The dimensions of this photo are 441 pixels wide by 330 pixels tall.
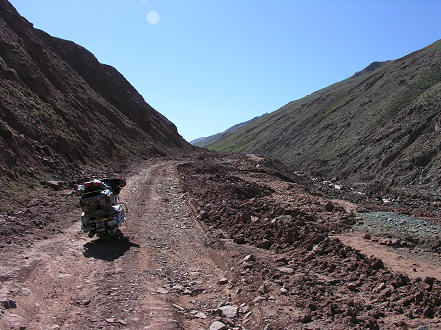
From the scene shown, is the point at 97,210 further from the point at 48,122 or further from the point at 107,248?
the point at 48,122

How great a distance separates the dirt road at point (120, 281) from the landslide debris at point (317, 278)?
0.84 metres

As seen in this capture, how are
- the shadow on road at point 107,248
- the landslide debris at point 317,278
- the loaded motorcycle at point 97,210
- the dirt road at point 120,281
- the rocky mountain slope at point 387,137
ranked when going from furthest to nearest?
Answer: 1. the rocky mountain slope at point 387,137
2. the loaded motorcycle at point 97,210
3. the shadow on road at point 107,248
4. the dirt road at point 120,281
5. the landslide debris at point 317,278

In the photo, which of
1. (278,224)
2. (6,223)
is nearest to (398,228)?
(278,224)

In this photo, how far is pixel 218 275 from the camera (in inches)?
331

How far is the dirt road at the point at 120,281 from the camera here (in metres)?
5.96

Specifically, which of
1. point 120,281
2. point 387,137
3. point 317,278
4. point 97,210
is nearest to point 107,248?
point 97,210

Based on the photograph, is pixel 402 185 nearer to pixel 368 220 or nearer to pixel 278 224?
pixel 368 220

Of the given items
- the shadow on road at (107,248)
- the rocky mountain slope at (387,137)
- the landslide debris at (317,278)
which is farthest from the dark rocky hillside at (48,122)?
the rocky mountain slope at (387,137)

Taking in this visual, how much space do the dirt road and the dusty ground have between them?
0.07ft

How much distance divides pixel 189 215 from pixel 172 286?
7.05 m

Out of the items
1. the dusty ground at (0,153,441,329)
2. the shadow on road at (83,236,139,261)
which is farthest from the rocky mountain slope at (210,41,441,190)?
the shadow on road at (83,236,139,261)

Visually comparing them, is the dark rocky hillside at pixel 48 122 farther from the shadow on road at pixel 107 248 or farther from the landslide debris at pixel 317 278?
the landslide debris at pixel 317 278

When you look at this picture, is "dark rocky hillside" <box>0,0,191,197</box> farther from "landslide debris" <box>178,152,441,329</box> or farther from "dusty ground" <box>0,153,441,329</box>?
"landslide debris" <box>178,152,441,329</box>

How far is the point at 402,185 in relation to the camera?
34812 millimetres
